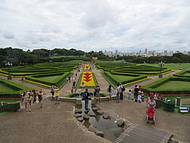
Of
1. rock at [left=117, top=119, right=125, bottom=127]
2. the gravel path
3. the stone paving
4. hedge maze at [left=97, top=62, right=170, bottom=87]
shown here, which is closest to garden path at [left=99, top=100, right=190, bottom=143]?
the stone paving

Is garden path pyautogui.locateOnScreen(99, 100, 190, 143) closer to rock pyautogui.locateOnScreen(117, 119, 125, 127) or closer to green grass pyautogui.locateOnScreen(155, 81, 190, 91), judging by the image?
rock pyautogui.locateOnScreen(117, 119, 125, 127)

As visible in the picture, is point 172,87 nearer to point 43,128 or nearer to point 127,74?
point 127,74

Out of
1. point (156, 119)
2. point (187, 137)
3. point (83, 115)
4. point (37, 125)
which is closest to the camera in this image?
point (187, 137)

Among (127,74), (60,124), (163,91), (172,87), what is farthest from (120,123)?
(127,74)

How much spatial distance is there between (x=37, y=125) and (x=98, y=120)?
417cm

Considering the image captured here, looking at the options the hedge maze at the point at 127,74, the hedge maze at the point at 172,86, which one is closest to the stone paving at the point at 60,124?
the hedge maze at the point at 172,86

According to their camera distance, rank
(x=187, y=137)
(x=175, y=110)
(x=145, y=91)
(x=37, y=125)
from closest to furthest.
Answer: (x=187, y=137), (x=37, y=125), (x=175, y=110), (x=145, y=91)

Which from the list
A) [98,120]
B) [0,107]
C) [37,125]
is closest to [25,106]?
[0,107]

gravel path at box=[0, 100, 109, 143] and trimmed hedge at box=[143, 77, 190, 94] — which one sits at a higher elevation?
trimmed hedge at box=[143, 77, 190, 94]

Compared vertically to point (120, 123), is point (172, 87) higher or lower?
higher

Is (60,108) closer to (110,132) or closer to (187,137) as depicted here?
(110,132)

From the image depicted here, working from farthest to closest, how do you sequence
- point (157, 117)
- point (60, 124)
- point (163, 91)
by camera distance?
point (163, 91)
point (157, 117)
point (60, 124)

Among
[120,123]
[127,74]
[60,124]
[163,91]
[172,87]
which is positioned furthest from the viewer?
[127,74]

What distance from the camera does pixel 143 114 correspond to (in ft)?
51.3
